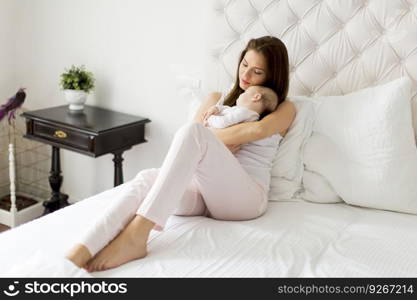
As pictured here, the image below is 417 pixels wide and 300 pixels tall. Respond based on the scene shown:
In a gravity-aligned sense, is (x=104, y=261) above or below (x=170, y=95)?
below

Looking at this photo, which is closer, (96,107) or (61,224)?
(61,224)

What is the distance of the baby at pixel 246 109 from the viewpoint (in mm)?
1951

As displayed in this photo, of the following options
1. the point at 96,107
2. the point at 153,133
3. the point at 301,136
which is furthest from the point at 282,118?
the point at 96,107

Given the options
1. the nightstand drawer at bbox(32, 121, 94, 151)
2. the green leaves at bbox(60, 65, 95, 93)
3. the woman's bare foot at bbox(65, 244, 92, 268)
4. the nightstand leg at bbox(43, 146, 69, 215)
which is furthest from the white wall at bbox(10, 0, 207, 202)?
the woman's bare foot at bbox(65, 244, 92, 268)

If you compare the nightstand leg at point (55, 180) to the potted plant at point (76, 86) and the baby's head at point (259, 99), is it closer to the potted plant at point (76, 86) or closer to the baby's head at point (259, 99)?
the potted plant at point (76, 86)

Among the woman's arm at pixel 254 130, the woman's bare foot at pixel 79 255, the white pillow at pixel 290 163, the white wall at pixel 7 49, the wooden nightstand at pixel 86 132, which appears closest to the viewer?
the woman's bare foot at pixel 79 255

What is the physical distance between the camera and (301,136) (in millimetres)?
2031

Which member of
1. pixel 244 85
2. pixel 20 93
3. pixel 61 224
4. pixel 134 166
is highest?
pixel 244 85


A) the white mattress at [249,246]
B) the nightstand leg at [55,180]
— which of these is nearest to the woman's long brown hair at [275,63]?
the white mattress at [249,246]

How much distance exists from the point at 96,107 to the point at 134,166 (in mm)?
387

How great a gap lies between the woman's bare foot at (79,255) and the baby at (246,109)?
2.45ft

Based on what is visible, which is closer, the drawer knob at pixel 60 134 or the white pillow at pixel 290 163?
the white pillow at pixel 290 163

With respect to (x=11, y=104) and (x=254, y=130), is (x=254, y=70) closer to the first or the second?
(x=254, y=130)

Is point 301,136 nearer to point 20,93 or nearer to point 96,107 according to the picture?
point 96,107
